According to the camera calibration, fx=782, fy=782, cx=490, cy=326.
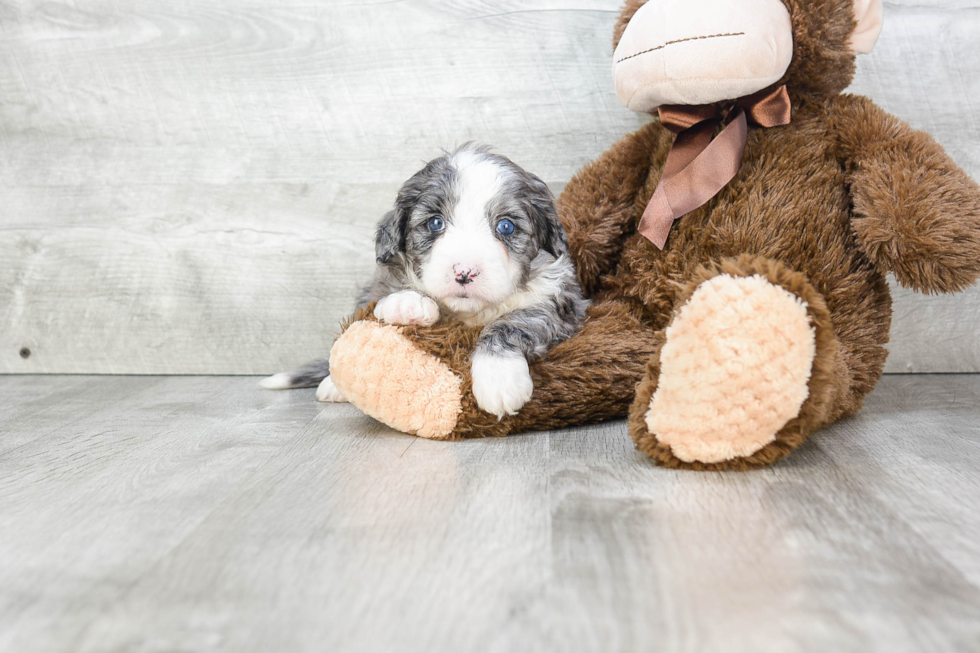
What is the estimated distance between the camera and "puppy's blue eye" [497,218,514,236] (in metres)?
1.78

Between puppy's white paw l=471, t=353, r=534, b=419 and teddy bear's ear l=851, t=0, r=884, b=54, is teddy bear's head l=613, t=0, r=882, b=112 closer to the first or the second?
teddy bear's ear l=851, t=0, r=884, b=54

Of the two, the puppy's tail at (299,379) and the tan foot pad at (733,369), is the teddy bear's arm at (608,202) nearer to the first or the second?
the tan foot pad at (733,369)

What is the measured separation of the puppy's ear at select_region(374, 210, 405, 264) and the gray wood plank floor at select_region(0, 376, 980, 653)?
428 millimetres

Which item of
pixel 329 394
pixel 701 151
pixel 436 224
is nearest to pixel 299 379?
pixel 329 394

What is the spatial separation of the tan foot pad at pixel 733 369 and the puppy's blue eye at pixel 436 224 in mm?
605

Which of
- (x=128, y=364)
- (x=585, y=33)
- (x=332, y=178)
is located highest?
(x=585, y=33)

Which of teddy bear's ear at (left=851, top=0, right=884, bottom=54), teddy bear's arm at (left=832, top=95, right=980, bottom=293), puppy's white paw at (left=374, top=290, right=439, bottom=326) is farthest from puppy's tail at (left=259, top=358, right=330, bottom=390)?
teddy bear's ear at (left=851, top=0, right=884, bottom=54)

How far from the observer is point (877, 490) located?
4.40 feet

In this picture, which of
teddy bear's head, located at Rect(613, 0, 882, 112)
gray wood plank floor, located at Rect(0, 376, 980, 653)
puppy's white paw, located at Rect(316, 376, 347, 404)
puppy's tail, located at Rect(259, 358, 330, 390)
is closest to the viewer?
gray wood plank floor, located at Rect(0, 376, 980, 653)

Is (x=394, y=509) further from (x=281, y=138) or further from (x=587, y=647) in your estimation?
(x=281, y=138)

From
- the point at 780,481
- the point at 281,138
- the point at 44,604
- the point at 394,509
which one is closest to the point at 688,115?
the point at 780,481

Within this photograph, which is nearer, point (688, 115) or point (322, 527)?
point (322, 527)

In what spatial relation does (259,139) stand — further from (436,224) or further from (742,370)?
(742,370)

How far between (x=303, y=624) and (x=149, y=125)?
7.32ft
